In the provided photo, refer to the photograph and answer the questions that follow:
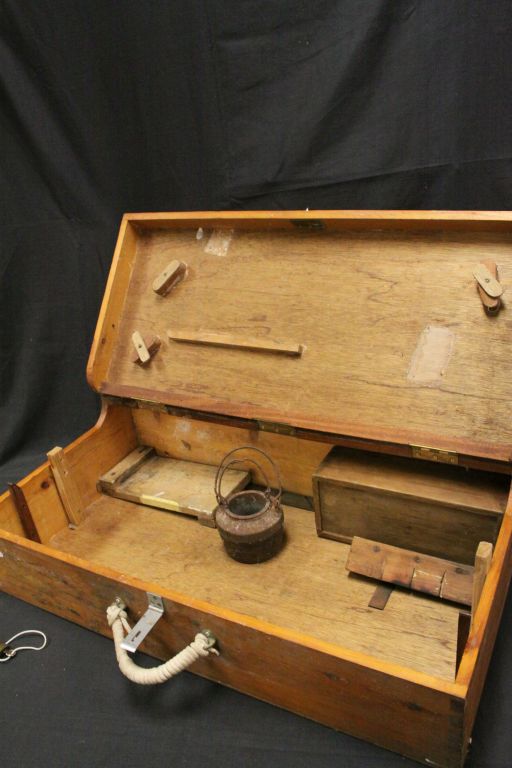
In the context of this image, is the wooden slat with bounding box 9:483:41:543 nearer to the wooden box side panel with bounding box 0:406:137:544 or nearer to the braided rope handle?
the wooden box side panel with bounding box 0:406:137:544

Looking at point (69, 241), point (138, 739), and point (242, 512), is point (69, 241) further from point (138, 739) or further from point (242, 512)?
point (138, 739)

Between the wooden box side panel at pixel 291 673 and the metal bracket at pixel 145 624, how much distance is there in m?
0.02

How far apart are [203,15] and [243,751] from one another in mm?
2299

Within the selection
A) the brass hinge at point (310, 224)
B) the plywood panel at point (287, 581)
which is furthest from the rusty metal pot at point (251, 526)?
the brass hinge at point (310, 224)

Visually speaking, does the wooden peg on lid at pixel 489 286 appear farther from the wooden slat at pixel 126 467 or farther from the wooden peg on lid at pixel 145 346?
the wooden slat at pixel 126 467

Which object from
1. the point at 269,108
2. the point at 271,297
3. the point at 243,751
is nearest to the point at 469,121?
the point at 269,108

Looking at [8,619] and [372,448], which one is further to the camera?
[8,619]

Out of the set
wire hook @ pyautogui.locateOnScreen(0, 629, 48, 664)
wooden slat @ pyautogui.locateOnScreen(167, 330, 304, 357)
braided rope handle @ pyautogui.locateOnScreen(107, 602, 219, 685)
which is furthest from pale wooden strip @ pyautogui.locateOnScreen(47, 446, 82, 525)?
braided rope handle @ pyautogui.locateOnScreen(107, 602, 219, 685)

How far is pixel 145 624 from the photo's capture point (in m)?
1.62

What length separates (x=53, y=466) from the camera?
2.18 m

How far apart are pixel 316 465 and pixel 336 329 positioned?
1.63ft

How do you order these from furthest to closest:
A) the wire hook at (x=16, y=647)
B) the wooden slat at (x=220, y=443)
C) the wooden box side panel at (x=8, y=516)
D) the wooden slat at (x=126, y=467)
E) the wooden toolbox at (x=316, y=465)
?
the wooden slat at (x=126, y=467)
the wooden slat at (x=220, y=443)
the wooden box side panel at (x=8, y=516)
the wire hook at (x=16, y=647)
the wooden toolbox at (x=316, y=465)

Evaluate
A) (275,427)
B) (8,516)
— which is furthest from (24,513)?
(275,427)

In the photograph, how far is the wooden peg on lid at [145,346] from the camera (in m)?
2.21
